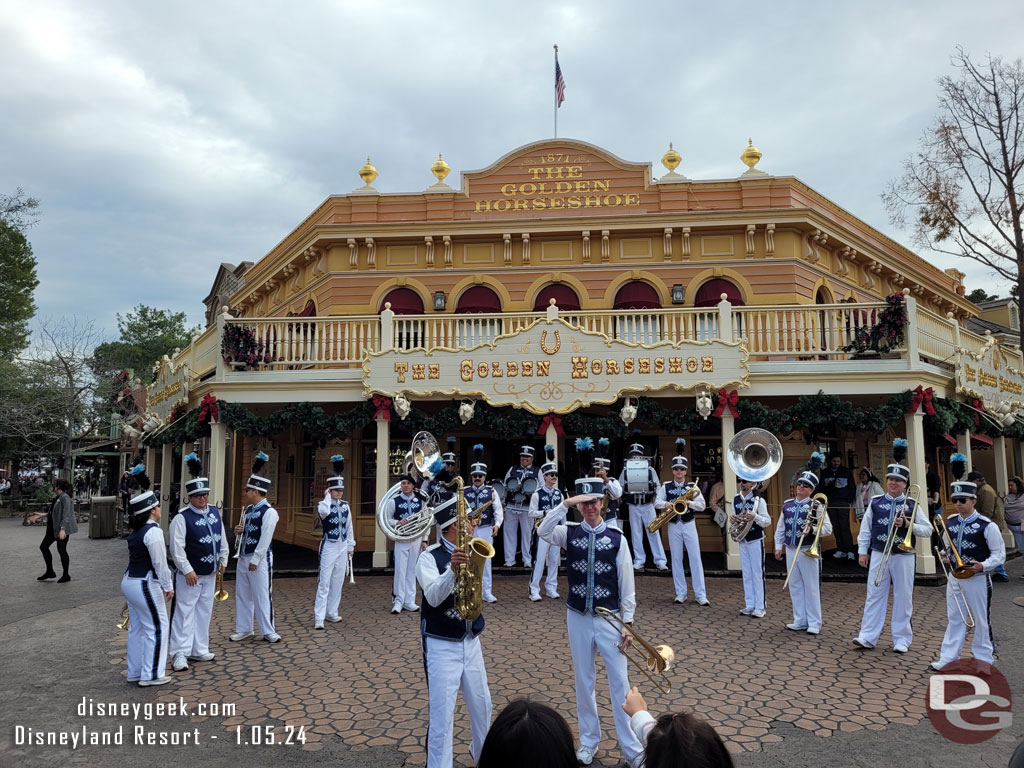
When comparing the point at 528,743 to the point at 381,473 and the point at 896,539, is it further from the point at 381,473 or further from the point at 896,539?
the point at 381,473

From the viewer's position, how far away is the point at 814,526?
865 centimetres

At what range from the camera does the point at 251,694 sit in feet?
20.1

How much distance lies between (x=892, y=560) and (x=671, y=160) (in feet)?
38.3

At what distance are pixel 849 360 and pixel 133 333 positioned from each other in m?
53.8

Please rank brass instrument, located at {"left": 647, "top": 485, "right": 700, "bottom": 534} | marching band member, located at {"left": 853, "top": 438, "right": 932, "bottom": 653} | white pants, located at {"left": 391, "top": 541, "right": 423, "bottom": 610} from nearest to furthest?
1. marching band member, located at {"left": 853, "top": 438, "right": 932, "bottom": 653}
2. brass instrument, located at {"left": 647, "top": 485, "right": 700, "bottom": 534}
3. white pants, located at {"left": 391, "top": 541, "right": 423, "bottom": 610}

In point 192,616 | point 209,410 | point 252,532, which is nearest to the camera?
point 192,616

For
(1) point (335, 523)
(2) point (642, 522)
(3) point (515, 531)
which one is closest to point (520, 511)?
(3) point (515, 531)

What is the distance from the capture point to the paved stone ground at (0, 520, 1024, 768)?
194 inches

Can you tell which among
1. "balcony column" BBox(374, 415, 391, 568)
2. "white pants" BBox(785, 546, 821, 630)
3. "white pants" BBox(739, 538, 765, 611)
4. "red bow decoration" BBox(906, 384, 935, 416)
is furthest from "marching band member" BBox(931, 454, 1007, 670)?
"balcony column" BBox(374, 415, 391, 568)

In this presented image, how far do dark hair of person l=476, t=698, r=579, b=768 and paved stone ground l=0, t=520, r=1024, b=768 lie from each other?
331 centimetres

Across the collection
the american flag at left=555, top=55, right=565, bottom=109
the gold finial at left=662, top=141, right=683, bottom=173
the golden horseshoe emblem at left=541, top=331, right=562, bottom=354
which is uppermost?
the american flag at left=555, top=55, right=565, bottom=109

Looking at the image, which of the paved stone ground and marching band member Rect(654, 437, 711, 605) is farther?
marching band member Rect(654, 437, 711, 605)

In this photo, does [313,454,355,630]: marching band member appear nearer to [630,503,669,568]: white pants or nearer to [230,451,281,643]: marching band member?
[230,451,281,643]: marching band member

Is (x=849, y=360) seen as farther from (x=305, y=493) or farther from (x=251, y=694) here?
(x=305, y=493)
